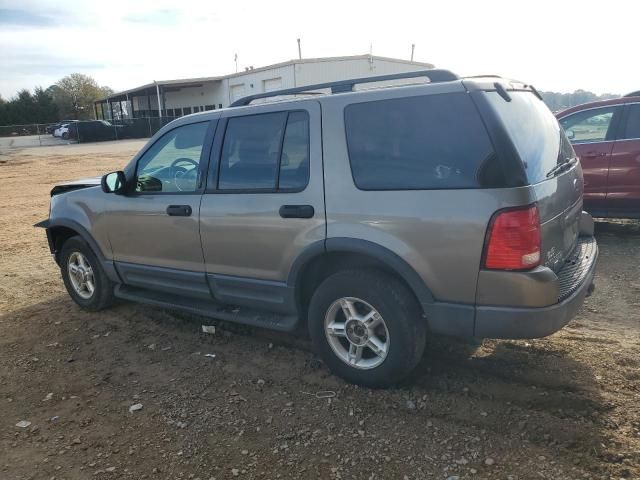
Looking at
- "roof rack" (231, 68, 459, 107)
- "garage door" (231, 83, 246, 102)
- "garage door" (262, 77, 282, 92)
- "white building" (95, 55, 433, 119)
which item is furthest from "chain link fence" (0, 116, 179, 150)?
"roof rack" (231, 68, 459, 107)

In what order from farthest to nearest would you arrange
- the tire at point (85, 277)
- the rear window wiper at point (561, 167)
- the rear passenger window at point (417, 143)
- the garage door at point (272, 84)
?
the garage door at point (272, 84)
the tire at point (85, 277)
the rear window wiper at point (561, 167)
the rear passenger window at point (417, 143)

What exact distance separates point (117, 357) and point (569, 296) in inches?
134

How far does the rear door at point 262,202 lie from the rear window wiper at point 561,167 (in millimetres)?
1442

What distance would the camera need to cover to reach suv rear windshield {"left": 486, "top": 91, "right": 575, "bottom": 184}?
2988 mm

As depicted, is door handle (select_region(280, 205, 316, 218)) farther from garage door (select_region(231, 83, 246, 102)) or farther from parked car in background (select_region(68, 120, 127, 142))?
parked car in background (select_region(68, 120, 127, 142))

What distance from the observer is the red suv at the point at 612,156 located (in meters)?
6.56

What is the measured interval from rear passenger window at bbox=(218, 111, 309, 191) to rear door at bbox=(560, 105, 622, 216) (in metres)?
4.86

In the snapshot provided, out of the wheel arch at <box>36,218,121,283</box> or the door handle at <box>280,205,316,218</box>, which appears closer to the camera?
the door handle at <box>280,205,316,218</box>

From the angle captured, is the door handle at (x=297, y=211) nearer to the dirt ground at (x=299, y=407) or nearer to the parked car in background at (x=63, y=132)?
the dirt ground at (x=299, y=407)

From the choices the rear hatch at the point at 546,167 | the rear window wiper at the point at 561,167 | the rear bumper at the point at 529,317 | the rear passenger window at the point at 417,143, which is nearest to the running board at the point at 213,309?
the rear passenger window at the point at 417,143

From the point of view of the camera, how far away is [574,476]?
2584 millimetres

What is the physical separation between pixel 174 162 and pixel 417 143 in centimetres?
224

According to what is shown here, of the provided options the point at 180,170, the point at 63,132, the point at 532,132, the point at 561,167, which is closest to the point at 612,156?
the point at 561,167

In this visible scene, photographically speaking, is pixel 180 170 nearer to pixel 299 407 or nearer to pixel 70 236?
pixel 70 236
